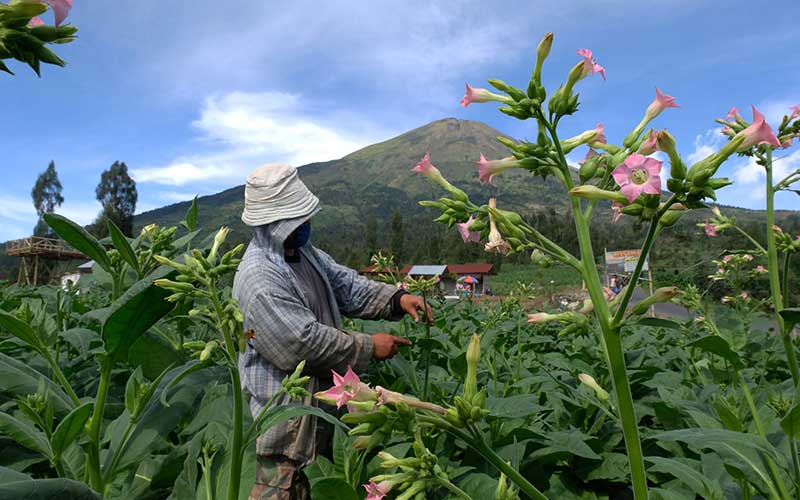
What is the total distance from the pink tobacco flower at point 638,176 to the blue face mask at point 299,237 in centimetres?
264

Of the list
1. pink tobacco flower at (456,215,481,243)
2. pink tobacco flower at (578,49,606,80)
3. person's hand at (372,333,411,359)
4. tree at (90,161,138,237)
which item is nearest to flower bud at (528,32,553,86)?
pink tobacco flower at (578,49,606,80)

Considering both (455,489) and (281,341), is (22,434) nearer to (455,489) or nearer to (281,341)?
(455,489)

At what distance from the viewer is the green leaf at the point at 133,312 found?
1.29 metres

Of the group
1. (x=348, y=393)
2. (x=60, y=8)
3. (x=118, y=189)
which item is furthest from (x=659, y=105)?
(x=118, y=189)

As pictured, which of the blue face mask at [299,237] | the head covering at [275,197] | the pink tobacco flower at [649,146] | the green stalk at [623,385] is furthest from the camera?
the blue face mask at [299,237]

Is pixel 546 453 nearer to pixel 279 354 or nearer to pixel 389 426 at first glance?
pixel 389 426

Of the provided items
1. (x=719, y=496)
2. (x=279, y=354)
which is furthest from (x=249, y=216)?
(x=719, y=496)

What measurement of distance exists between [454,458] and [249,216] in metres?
2.01

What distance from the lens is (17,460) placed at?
6.62 feet

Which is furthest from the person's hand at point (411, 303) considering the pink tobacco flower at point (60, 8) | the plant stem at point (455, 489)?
the pink tobacco flower at point (60, 8)

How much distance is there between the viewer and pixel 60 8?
3.11ft

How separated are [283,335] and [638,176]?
2.33 metres

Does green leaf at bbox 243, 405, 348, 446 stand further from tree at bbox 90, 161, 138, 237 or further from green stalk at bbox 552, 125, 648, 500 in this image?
tree at bbox 90, 161, 138, 237

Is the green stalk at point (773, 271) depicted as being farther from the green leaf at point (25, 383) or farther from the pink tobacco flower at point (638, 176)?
the green leaf at point (25, 383)
